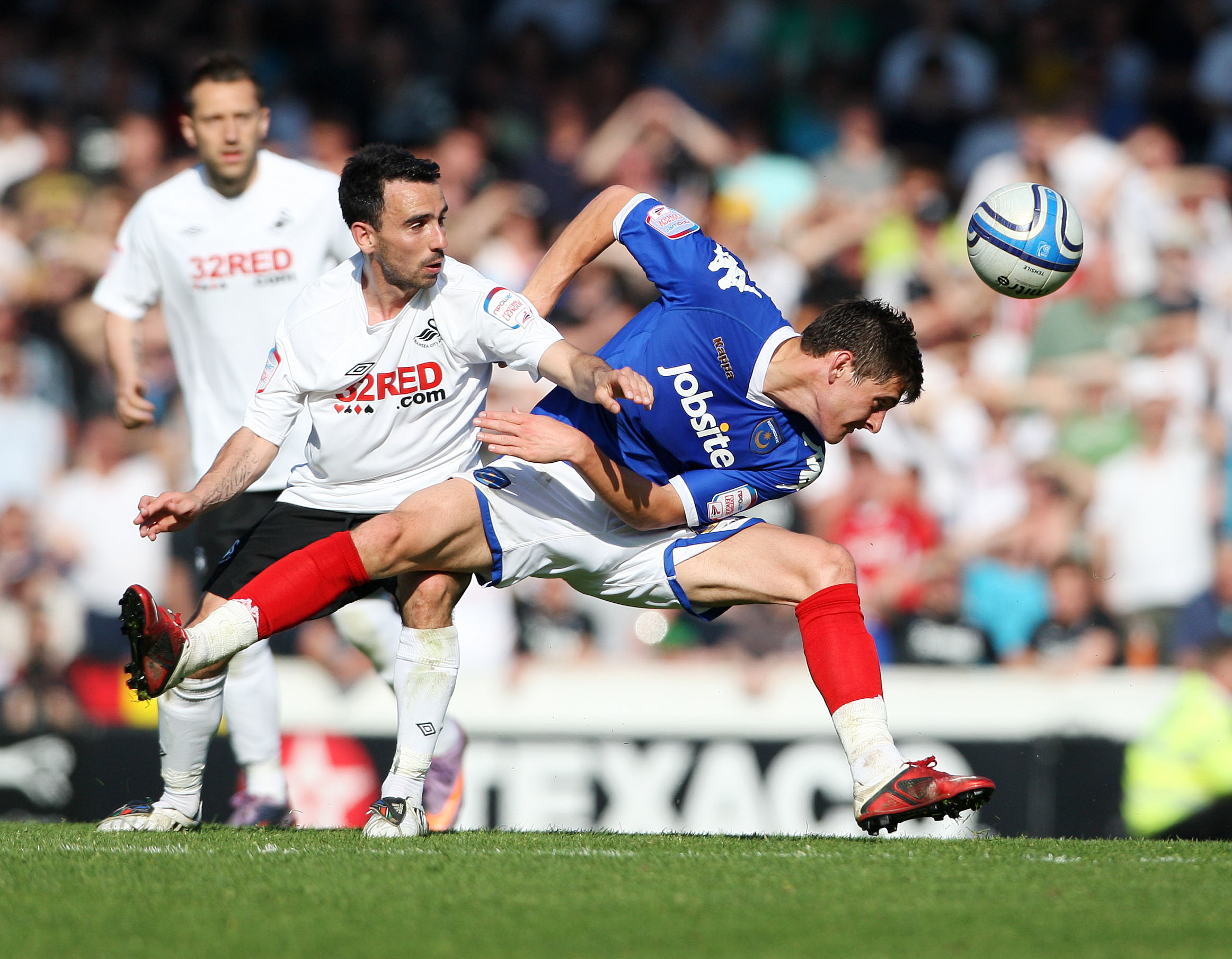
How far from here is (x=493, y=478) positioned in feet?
16.8

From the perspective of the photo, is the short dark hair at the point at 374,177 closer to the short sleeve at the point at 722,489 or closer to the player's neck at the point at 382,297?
the player's neck at the point at 382,297

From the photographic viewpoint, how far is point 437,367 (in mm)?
5078

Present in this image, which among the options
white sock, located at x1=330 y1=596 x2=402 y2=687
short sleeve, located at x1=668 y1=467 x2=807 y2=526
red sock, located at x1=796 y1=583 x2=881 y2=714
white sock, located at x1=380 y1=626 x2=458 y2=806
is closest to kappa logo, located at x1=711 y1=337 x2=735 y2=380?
short sleeve, located at x1=668 y1=467 x2=807 y2=526

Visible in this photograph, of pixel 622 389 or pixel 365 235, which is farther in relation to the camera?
pixel 365 235

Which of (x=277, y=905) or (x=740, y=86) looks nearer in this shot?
(x=277, y=905)

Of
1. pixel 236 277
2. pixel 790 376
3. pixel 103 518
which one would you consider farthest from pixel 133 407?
pixel 103 518

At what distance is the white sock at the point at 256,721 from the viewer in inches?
237

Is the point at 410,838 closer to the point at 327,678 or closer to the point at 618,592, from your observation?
the point at 618,592

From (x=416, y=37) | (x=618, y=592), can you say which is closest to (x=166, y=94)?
(x=416, y=37)

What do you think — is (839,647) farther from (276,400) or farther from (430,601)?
(276,400)

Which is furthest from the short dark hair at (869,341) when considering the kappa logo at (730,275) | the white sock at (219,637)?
the white sock at (219,637)

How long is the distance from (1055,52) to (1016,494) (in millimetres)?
4220

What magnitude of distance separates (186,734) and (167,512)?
3.57 feet

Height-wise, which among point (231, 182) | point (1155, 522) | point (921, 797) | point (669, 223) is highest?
point (231, 182)
